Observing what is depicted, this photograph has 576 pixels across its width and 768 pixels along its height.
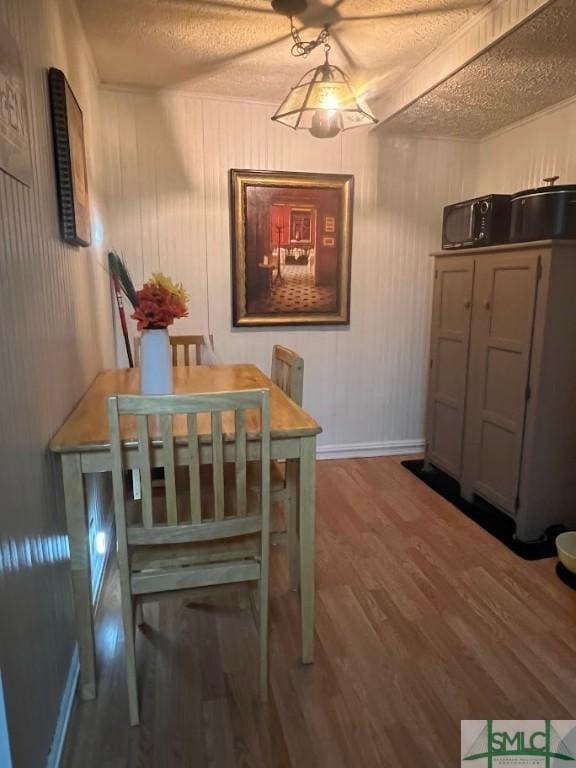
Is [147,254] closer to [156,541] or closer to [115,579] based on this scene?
[115,579]

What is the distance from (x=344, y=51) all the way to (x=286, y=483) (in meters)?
2.11

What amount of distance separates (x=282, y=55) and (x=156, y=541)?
2370 millimetres

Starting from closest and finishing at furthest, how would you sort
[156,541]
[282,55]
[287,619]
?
[156,541] < [287,619] < [282,55]

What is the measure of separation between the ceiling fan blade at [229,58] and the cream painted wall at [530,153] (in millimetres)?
1575

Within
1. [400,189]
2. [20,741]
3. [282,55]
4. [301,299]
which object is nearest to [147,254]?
[301,299]

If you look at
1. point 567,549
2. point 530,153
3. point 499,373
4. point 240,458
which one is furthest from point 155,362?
point 530,153

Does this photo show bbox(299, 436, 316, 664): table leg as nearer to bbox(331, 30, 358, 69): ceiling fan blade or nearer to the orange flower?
the orange flower

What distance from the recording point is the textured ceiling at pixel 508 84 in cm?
194

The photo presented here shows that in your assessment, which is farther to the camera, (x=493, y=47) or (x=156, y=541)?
(x=493, y=47)

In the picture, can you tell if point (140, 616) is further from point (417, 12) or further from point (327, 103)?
point (417, 12)

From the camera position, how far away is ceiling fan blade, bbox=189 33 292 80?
91.2 inches

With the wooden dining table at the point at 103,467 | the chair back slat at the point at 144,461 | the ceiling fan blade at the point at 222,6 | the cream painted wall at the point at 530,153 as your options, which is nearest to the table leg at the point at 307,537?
the wooden dining table at the point at 103,467

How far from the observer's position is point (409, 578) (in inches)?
84.3

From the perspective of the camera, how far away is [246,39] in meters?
2.29
